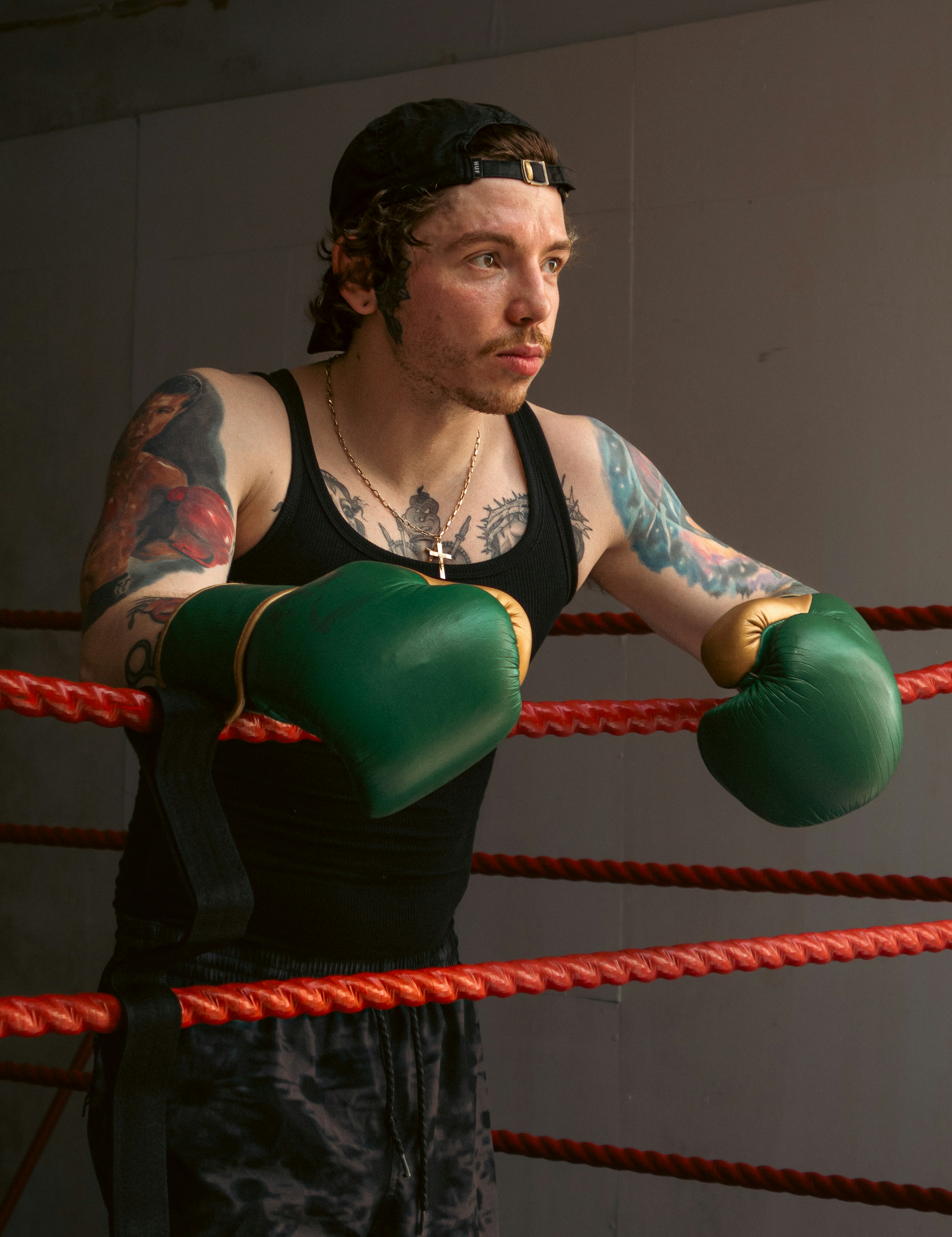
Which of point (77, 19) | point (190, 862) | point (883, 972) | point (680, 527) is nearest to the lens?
point (190, 862)

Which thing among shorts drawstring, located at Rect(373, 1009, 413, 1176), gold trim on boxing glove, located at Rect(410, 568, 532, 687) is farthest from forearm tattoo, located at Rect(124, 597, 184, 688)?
shorts drawstring, located at Rect(373, 1009, 413, 1176)

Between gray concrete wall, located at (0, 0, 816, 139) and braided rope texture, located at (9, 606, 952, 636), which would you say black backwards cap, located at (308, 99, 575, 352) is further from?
gray concrete wall, located at (0, 0, 816, 139)

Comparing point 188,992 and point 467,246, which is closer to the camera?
point 188,992

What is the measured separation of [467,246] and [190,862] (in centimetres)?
61

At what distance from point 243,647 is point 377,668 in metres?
0.08

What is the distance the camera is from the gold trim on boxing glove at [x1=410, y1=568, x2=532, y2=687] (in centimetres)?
60

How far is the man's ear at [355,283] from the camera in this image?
1014 millimetres

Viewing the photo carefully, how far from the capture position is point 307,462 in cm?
95

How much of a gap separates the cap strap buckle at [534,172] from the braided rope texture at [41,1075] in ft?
3.64

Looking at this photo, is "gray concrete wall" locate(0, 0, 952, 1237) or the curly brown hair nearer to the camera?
the curly brown hair

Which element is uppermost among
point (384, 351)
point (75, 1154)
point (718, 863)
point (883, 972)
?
point (384, 351)

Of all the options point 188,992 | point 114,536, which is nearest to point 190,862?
point 188,992

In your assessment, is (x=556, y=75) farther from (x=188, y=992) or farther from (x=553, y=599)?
(x=188, y=992)

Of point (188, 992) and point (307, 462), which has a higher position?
point (307, 462)
